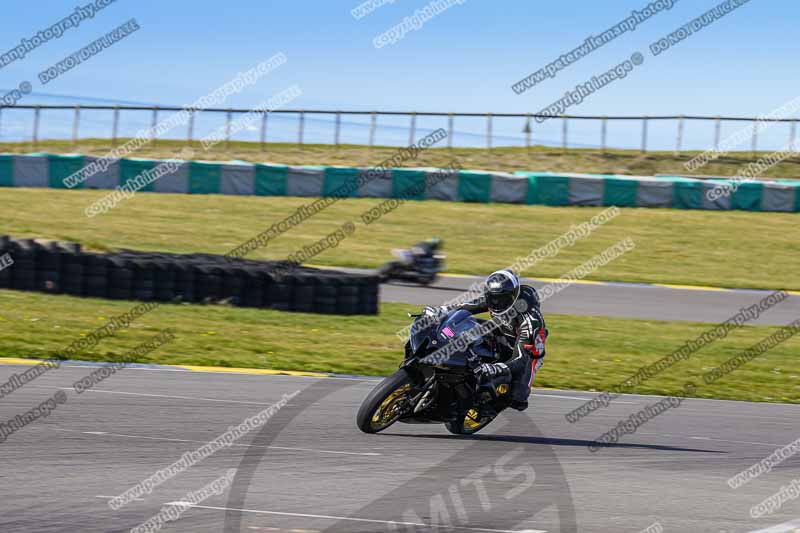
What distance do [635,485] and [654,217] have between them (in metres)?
25.3

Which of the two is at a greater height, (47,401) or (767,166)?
(767,166)

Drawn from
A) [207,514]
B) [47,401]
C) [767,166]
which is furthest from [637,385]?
[767,166]

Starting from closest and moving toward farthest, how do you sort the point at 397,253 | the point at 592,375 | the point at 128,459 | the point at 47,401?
the point at 128,459 → the point at 47,401 → the point at 592,375 → the point at 397,253

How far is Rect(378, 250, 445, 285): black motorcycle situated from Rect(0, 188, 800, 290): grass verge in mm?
2564

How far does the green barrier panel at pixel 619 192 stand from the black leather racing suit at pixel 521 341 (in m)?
24.4

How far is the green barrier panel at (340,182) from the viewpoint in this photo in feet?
110

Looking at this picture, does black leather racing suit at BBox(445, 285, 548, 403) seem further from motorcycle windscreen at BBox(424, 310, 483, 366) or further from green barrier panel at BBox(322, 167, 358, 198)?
green barrier panel at BBox(322, 167, 358, 198)

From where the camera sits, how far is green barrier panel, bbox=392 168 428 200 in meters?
33.3

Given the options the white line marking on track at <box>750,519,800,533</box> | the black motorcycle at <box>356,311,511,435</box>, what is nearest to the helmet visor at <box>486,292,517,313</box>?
the black motorcycle at <box>356,311,511,435</box>

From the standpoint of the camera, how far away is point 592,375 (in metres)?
14.6

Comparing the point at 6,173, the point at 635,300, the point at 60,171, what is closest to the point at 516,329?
the point at 635,300

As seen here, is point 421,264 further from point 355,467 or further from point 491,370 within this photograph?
point 355,467

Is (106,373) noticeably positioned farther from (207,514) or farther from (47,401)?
(207,514)

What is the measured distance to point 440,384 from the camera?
9.21 meters
